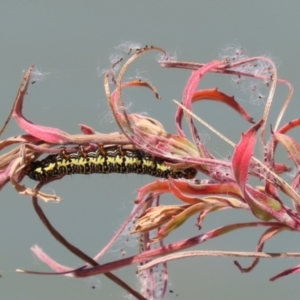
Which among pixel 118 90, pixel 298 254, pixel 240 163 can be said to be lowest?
pixel 298 254

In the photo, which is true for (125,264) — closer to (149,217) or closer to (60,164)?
(149,217)

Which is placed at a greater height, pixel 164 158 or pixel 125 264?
pixel 164 158

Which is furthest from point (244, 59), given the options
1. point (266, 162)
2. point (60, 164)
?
point (60, 164)

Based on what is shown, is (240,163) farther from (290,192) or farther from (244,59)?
(244,59)

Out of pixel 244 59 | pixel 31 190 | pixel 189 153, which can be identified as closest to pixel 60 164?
pixel 31 190

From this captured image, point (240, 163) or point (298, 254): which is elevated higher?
point (240, 163)

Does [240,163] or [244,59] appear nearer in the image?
[240,163]
